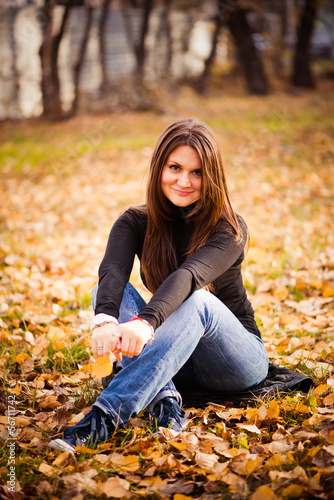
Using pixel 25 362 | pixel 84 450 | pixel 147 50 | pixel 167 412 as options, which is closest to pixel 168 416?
pixel 167 412

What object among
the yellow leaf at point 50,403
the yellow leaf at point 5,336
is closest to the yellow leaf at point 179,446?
the yellow leaf at point 50,403

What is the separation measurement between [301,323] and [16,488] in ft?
6.92

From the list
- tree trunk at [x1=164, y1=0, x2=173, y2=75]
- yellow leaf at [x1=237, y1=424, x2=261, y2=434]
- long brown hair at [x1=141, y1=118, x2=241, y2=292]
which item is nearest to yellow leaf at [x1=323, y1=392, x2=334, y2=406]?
yellow leaf at [x1=237, y1=424, x2=261, y2=434]

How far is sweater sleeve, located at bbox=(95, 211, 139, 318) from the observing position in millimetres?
2097

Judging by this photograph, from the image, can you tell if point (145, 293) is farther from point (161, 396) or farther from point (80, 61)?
point (80, 61)

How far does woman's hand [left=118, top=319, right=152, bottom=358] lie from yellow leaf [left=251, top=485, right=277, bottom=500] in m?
0.64

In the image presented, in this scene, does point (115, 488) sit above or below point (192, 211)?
below

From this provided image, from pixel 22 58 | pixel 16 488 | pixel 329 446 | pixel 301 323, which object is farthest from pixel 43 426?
pixel 22 58

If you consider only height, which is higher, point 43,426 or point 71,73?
point 71,73

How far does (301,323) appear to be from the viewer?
3219 mm

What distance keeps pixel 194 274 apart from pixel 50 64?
10.6 m

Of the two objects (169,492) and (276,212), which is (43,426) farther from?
(276,212)

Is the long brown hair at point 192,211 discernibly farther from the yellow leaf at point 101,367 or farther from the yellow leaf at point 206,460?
the yellow leaf at point 206,460

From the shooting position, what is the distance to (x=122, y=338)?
6.14ft
